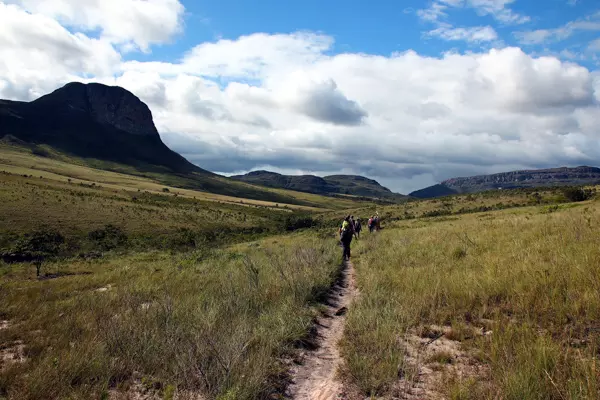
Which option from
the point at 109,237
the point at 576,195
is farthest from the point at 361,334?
the point at 576,195

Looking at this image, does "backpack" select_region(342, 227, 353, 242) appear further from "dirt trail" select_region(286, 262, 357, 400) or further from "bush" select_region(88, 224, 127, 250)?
"bush" select_region(88, 224, 127, 250)

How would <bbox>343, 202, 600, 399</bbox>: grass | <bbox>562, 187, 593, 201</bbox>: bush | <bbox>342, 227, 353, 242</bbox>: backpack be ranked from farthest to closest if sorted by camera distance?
<bbox>562, 187, 593, 201</bbox>: bush < <bbox>342, 227, 353, 242</bbox>: backpack < <bbox>343, 202, 600, 399</bbox>: grass

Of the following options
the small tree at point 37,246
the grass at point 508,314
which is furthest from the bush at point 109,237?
the grass at point 508,314

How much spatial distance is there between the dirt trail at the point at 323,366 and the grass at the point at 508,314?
30 cm

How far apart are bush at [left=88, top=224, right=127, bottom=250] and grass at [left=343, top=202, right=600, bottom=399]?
38369 mm

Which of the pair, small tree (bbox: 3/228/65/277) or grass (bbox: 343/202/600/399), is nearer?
grass (bbox: 343/202/600/399)

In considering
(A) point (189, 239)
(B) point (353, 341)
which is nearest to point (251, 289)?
(B) point (353, 341)

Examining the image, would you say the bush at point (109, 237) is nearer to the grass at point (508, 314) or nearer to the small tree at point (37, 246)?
the small tree at point (37, 246)

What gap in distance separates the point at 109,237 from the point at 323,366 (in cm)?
4570

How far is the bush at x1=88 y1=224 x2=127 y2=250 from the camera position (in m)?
40.2

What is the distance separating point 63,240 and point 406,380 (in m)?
46.1

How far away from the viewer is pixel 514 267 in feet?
24.6

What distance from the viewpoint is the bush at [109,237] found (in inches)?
1583

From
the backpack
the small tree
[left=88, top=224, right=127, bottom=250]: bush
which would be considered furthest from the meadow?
[left=88, top=224, right=127, bottom=250]: bush
